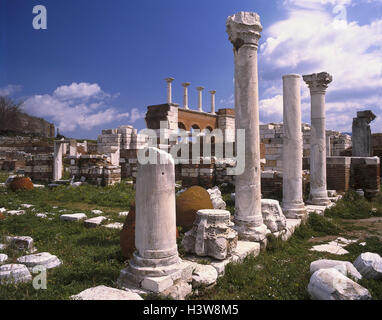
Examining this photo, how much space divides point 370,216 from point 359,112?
9.99 meters

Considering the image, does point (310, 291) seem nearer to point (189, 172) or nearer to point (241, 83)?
point (241, 83)

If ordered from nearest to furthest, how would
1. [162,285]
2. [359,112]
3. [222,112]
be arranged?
1. [162,285]
2. [359,112]
3. [222,112]

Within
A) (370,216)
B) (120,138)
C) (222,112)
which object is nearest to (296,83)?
(370,216)

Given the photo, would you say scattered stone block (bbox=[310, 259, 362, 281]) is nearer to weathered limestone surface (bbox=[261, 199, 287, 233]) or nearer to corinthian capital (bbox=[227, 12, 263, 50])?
weathered limestone surface (bbox=[261, 199, 287, 233])

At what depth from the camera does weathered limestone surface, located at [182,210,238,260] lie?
4.60m

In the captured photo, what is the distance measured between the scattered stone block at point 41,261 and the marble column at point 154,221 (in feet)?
4.83

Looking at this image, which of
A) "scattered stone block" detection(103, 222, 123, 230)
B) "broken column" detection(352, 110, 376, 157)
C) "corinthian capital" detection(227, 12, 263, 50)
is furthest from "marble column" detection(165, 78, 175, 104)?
"corinthian capital" detection(227, 12, 263, 50)

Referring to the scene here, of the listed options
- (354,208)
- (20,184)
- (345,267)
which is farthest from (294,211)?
(20,184)

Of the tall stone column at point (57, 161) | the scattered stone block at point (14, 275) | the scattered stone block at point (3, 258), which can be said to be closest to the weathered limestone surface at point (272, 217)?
the scattered stone block at point (14, 275)

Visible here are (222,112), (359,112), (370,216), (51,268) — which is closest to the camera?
(51,268)

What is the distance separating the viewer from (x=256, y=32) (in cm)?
599

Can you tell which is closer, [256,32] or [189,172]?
[256,32]

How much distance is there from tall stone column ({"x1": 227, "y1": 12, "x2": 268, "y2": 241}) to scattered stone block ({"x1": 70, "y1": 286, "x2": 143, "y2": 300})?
300 centimetres

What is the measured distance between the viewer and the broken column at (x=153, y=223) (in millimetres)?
3701
